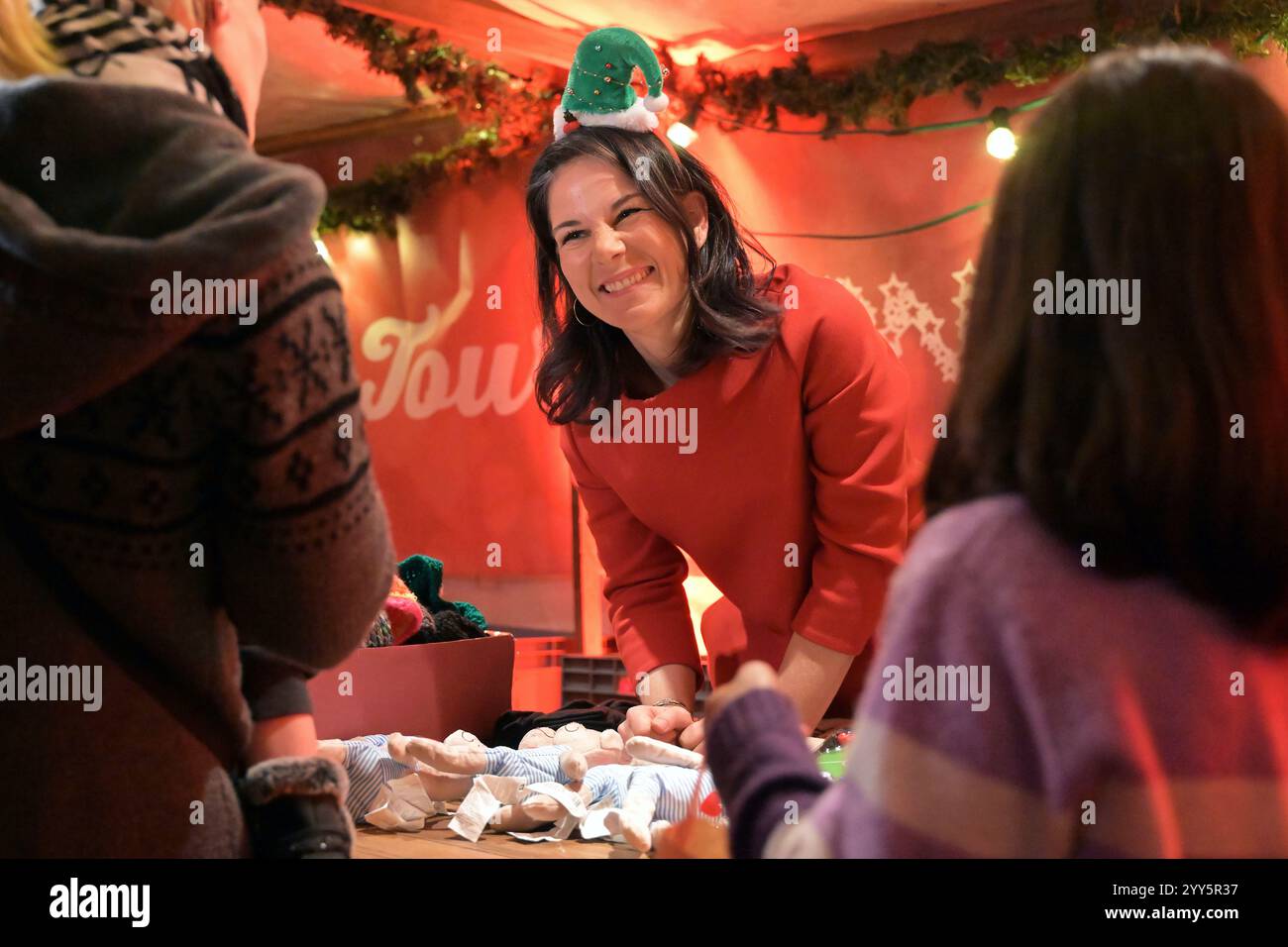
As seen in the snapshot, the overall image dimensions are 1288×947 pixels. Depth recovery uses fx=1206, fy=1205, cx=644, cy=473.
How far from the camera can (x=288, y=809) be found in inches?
35.2

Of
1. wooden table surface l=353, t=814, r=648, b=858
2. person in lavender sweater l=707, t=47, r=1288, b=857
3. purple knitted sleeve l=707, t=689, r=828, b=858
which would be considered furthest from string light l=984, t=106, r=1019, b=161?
purple knitted sleeve l=707, t=689, r=828, b=858

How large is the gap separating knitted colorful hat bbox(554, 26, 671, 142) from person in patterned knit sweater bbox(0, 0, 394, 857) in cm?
112

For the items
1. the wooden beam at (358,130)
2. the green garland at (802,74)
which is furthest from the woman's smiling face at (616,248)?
the wooden beam at (358,130)

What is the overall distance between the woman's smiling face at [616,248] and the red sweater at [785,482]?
0.46 ft

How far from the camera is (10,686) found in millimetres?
805

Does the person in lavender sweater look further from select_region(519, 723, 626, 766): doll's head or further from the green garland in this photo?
the green garland

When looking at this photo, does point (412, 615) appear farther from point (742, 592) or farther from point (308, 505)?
point (308, 505)

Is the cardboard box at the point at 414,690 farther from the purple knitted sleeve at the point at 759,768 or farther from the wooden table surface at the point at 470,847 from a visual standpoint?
the purple knitted sleeve at the point at 759,768

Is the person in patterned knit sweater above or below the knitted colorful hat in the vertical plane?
below

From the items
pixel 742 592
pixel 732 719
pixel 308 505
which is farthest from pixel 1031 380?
pixel 742 592

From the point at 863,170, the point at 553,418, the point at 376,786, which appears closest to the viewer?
the point at 376,786

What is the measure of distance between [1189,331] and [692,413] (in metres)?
1.18

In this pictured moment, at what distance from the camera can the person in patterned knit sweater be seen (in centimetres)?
76

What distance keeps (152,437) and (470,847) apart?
27.1 inches
